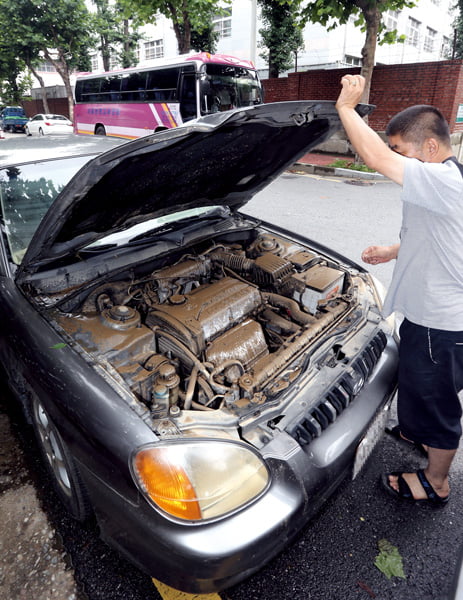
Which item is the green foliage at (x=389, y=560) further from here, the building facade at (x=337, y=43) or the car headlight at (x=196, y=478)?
the building facade at (x=337, y=43)

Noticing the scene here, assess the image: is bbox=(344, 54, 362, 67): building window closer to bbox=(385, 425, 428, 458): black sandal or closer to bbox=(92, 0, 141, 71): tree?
bbox=(92, 0, 141, 71): tree

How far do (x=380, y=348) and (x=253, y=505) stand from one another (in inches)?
44.6

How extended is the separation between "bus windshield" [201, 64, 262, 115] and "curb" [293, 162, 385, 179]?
2.75 meters

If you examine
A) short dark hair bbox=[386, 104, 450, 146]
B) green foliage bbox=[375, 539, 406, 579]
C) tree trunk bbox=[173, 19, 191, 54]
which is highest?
tree trunk bbox=[173, 19, 191, 54]

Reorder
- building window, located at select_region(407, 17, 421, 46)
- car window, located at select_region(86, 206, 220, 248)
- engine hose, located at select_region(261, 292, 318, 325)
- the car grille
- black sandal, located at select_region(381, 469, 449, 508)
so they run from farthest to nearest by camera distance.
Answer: building window, located at select_region(407, 17, 421, 46) → car window, located at select_region(86, 206, 220, 248) → engine hose, located at select_region(261, 292, 318, 325) → black sandal, located at select_region(381, 469, 449, 508) → the car grille

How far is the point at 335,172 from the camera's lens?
34.5ft

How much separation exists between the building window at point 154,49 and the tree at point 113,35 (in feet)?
14.5

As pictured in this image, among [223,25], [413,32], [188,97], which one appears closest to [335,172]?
[188,97]

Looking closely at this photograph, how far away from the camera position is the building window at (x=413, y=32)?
23780 mm

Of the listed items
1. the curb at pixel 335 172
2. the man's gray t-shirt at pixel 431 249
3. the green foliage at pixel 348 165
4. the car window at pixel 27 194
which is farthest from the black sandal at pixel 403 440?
the green foliage at pixel 348 165

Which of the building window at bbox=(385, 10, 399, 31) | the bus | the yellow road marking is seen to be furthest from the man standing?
the building window at bbox=(385, 10, 399, 31)

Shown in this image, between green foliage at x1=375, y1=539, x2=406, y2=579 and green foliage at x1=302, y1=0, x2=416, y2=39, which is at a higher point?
green foliage at x1=302, y1=0, x2=416, y2=39

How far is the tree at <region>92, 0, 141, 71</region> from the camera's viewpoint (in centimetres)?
2080

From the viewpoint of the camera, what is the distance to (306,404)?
5.44ft
